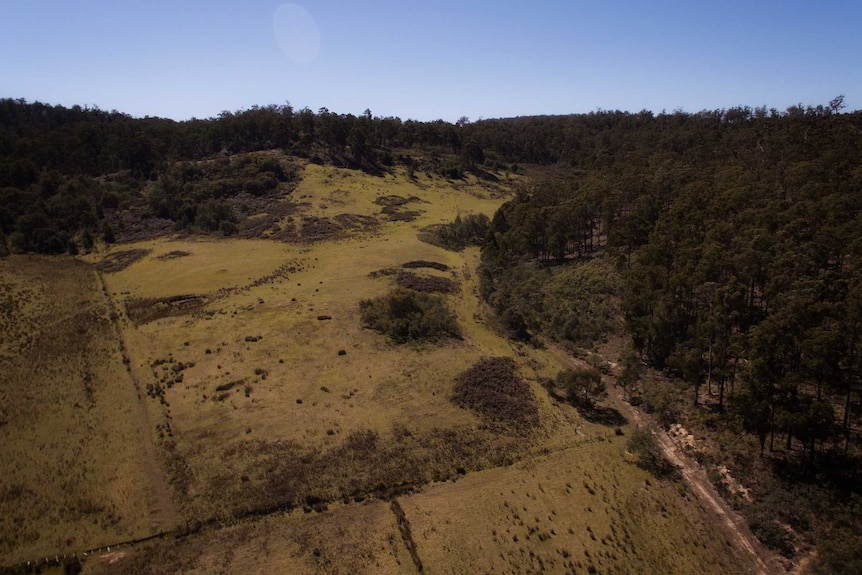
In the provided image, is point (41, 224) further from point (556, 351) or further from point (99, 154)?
point (556, 351)

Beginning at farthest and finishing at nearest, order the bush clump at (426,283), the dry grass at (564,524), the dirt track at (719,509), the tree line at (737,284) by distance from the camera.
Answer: the bush clump at (426,283)
the tree line at (737,284)
the dirt track at (719,509)
the dry grass at (564,524)

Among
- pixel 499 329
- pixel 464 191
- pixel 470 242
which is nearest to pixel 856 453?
pixel 499 329

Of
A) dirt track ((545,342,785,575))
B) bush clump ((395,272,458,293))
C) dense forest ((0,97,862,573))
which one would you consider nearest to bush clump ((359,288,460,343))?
dense forest ((0,97,862,573))

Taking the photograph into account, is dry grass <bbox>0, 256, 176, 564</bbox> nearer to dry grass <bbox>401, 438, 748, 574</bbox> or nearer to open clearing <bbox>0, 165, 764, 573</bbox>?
open clearing <bbox>0, 165, 764, 573</bbox>

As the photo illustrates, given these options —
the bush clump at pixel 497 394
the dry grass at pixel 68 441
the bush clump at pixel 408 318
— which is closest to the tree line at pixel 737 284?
the bush clump at pixel 408 318

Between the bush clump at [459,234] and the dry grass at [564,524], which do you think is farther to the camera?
the bush clump at [459,234]

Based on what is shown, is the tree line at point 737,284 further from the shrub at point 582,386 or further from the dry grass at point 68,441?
the dry grass at point 68,441
